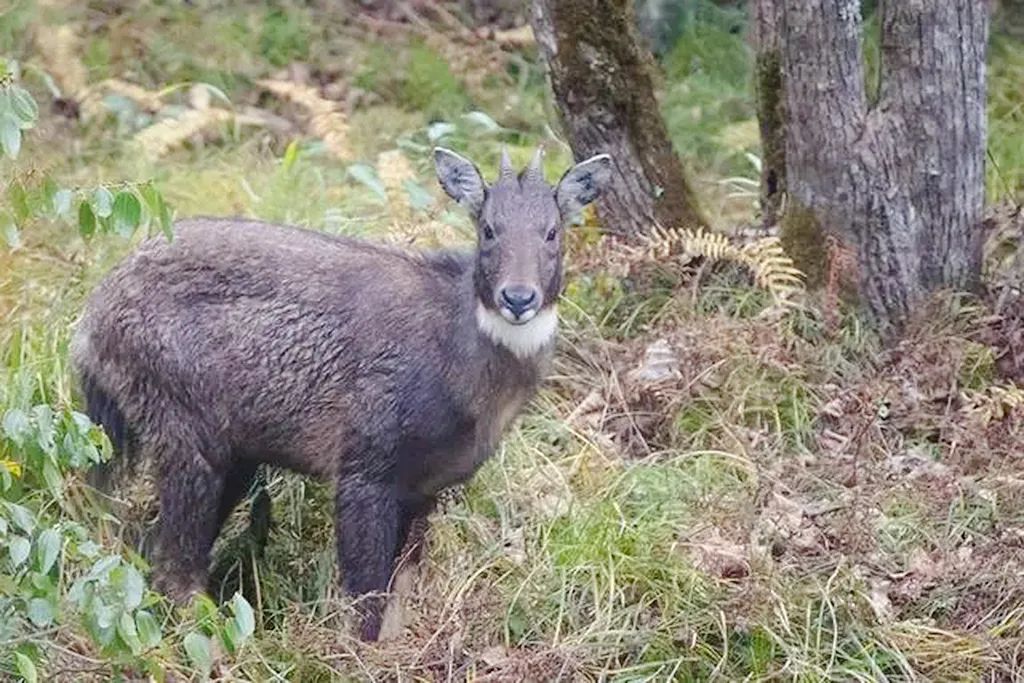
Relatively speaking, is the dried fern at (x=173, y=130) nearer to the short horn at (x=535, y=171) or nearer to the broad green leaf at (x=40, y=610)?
the short horn at (x=535, y=171)

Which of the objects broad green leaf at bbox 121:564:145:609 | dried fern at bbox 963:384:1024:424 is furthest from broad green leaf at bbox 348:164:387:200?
broad green leaf at bbox 121:564:145:609

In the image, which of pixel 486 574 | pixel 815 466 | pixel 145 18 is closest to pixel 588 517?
pixel 486 574

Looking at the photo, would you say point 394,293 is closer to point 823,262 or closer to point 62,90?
point 823,262

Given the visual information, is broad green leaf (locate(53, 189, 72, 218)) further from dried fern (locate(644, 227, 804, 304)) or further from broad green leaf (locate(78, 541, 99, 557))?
dried fern (locate(644, 227, 804, 304))

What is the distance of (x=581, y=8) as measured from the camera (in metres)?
8.13

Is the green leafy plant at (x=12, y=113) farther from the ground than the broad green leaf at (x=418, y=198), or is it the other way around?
the green leafy plant at (x=12, y=113)

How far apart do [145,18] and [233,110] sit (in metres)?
1.45

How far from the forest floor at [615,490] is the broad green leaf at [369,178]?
3 centimetres

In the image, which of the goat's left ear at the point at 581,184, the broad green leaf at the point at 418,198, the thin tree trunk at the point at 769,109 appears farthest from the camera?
the broad green leaf at the point at 418,198

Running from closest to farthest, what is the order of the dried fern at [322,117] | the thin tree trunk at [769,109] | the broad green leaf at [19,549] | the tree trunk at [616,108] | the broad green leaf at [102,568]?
the broad green leaf at [102,568] → the broad green leaf at [19,549] → the tree trunk at [616,108] → the thin tree trunk at [769,109] → the dried fern at [322,117]

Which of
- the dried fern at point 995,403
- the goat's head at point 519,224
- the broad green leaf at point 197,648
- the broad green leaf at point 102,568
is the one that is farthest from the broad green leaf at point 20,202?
the dried fern at point 995,403

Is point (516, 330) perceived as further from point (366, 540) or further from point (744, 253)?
point (744, 253)

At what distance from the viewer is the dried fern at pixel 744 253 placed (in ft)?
26.0

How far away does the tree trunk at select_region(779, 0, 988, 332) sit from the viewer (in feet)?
25.9
